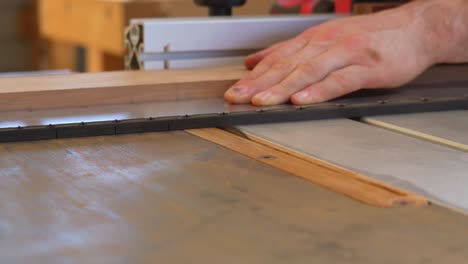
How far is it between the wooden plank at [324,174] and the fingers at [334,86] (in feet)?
0.67

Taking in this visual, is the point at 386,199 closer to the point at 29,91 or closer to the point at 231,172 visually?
the point at 231,172

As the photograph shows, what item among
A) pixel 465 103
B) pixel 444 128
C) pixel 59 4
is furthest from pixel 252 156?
pixel 59 4

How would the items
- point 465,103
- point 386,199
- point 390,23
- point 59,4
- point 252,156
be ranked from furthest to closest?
point 59,4 < point 390,23 < point 465,103 < point 252,156 < point 386,199

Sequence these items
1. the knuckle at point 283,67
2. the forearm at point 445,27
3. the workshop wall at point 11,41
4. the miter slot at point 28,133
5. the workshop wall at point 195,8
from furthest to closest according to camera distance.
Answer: the workshop wall at point 11,41, the workshop wall at point 195,8, the forearm at point 445,27, the knuckle at point 283,67, the miter slot at point 28,133

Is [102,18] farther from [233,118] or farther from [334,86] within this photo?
[233,118]

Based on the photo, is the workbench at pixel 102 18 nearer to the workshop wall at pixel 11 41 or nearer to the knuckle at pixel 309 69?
the workshop wall at pixel 11 41

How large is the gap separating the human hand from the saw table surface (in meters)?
0.32

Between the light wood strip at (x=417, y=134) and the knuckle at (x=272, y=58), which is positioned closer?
the light wood strip at (x=417, y=134)

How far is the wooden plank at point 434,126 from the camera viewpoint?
3.23 feet

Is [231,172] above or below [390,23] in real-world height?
below

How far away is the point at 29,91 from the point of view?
110 centimetres

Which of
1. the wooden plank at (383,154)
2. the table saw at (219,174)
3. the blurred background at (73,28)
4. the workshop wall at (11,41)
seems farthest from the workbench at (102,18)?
the wooden plank at (383,154)

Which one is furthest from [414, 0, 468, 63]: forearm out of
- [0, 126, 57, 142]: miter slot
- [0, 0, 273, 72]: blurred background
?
[0, 0, 273, 72]: blurred background

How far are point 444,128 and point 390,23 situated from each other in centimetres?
32
